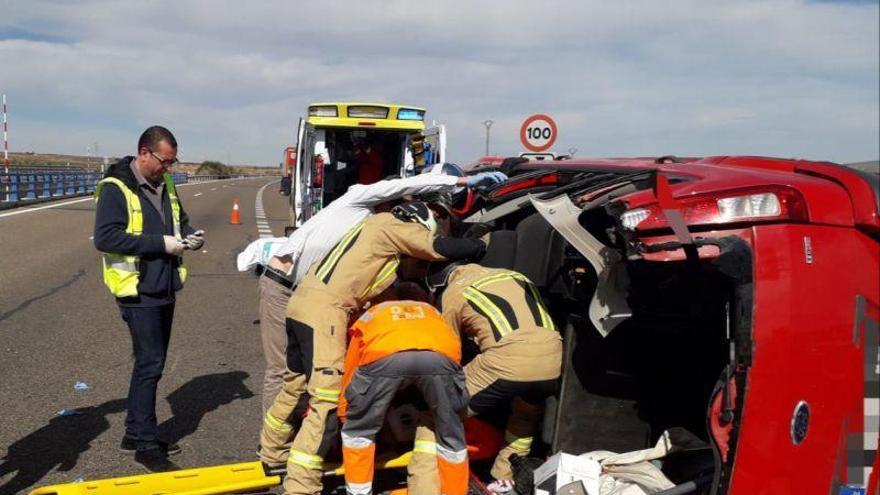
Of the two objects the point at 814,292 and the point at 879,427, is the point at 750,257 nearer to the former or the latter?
the point at 814,292

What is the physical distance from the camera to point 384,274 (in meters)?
3.82

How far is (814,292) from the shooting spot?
2582 millimetres

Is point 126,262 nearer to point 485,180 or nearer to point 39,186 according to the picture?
point 485,180

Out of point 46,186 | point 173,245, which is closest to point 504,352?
point 173,245

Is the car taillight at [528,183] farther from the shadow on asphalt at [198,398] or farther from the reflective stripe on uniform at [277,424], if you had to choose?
the shadow on asphalt at [198,398]

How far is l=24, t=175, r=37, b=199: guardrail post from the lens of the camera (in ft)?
78.4

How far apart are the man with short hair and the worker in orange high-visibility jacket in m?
1.54

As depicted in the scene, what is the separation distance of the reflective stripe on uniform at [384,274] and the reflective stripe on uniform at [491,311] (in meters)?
0.41

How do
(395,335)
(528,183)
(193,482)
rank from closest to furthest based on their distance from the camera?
(395,335), (193,482), (528,183)

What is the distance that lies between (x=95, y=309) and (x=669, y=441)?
7301mm

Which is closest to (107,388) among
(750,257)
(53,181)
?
(750,257)

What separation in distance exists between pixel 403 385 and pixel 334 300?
63 centimetres

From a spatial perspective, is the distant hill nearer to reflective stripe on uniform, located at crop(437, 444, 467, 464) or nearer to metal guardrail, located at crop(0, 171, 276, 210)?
metal guardrail, located at crop(0, 171, 276, 210)

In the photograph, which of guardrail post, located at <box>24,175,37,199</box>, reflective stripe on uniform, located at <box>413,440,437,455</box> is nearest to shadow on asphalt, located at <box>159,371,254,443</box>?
reflective stripe on uniform, located at <box>413,440,437,455</box>
